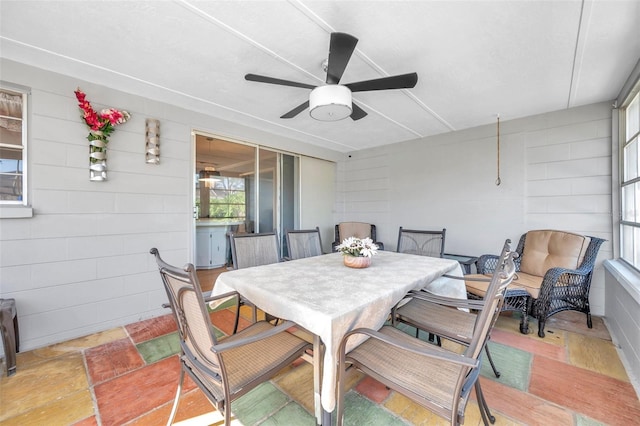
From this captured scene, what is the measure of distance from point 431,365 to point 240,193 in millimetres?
3905

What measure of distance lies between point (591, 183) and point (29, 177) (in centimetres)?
580

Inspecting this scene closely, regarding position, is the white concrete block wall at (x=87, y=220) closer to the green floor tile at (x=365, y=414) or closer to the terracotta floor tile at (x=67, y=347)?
the terracotta floor tile at (x=67, y=347)

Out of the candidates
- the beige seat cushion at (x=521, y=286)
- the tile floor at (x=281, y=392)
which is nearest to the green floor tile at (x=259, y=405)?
the tile floor at (x=281, y=392)

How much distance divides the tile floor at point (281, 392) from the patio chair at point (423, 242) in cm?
106

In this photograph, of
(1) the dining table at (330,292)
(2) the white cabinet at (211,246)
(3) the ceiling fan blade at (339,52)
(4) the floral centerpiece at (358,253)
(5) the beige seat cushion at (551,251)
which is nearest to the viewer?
(1) the dining table at (330,292)

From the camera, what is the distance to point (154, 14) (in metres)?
1.68

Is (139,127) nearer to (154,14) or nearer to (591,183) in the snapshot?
(154,14)

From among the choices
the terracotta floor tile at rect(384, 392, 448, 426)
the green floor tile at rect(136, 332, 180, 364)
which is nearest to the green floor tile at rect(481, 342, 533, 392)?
the terracotta floor tile at rect(384, 392, 448, 426)

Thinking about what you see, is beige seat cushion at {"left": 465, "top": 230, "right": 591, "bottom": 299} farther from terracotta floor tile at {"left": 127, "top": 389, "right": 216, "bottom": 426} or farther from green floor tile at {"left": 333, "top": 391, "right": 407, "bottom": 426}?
terracotta floor tile at {"left": 127, "top": 389, "right": 216, "bottom": 426}

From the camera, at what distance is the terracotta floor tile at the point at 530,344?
2.22 m

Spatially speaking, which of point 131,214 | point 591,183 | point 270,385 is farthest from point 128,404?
point 591,183

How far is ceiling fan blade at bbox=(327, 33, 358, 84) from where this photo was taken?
147 centimetres

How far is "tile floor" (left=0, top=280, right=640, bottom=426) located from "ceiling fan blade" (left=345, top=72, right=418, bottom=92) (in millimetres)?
2144

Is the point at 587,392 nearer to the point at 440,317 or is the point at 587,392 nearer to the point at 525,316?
the point at 525,316
